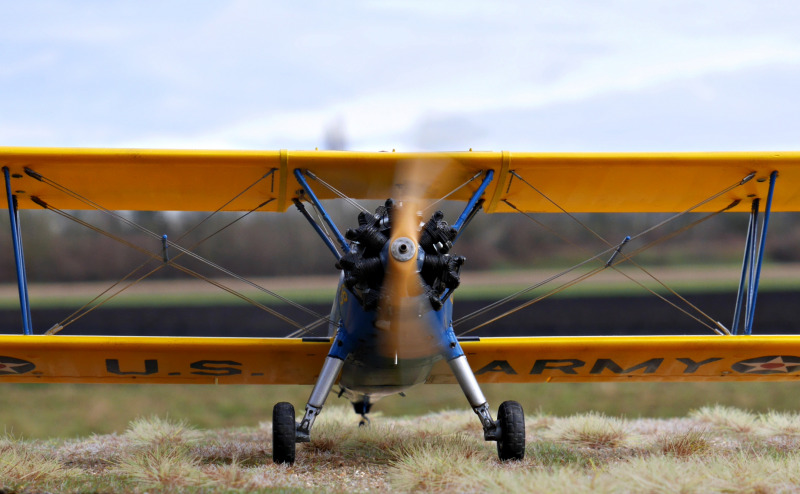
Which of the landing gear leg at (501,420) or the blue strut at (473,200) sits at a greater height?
the blue strut at (473,200)

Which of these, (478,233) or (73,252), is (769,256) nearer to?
(478,233)

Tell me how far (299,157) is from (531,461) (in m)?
3.10

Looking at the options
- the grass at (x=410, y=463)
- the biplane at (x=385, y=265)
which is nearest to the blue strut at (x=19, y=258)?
the biplane at (x=385, y=265)

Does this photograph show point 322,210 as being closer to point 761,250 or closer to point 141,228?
point 141,228

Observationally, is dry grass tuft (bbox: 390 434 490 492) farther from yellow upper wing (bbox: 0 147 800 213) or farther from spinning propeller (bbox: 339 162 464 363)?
yellow upper wing (bbox: 0 147 800 213)

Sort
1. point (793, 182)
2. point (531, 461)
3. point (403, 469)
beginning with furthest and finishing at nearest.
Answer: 1. point (793, 182)
2. point (531, 461)
3. point (403, 469)

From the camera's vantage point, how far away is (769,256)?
119ft

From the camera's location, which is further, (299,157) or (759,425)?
(759,425)

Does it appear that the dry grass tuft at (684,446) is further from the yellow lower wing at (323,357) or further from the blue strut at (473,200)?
the blue strut at (473,200)

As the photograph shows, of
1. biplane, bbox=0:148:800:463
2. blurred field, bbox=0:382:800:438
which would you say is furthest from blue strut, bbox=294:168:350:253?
blurred field, bbox=0:382:800:438

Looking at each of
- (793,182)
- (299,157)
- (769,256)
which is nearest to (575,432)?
(793,182)

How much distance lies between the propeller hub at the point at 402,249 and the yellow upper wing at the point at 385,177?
814mm

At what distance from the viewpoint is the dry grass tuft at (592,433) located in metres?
7.52

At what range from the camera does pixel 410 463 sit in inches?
217
